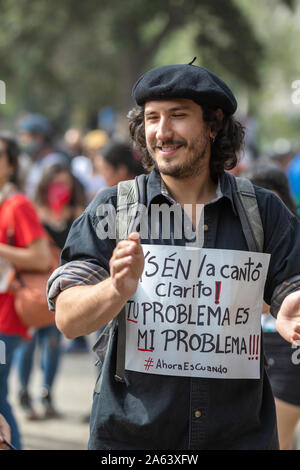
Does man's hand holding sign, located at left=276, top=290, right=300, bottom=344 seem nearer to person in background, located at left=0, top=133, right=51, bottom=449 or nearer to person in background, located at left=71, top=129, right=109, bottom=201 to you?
person in background, located at left=0, top=133, right=51, bottom=449

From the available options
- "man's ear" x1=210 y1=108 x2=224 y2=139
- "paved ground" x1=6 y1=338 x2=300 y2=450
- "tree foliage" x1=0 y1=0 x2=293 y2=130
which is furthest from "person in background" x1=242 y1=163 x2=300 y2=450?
"tree foliage" x1=0 y1=0 x2=293 y2=130

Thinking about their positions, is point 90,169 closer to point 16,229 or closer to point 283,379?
point 16,229

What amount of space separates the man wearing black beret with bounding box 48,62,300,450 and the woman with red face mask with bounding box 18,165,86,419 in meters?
Answer: 3.83

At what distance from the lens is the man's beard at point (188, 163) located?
2793 mm

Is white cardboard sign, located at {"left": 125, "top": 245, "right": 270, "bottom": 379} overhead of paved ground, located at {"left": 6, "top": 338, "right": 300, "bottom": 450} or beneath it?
overhead

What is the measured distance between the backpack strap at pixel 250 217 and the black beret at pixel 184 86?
30 centimetres

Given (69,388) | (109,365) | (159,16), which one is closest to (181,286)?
(109,365)

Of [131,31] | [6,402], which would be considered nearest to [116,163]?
[6,402]

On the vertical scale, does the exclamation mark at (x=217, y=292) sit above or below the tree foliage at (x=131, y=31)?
below

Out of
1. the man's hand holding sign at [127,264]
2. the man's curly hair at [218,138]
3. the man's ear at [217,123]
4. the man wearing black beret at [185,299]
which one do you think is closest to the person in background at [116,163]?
the man's curly hair at [218,138]

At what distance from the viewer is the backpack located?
2.73 meters

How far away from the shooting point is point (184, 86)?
273 centimetres

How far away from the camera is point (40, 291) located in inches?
202

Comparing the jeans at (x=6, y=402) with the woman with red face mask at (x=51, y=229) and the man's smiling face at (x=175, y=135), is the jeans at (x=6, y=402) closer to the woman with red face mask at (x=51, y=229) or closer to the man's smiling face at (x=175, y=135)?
the woman with red face mask at (x=51, y=229)
